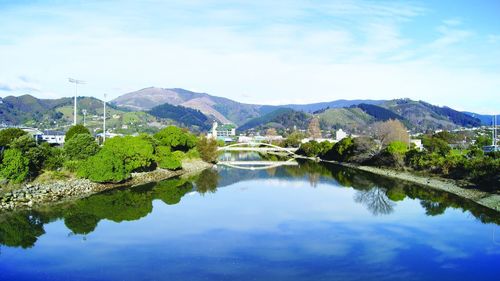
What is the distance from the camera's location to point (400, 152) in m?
36.3

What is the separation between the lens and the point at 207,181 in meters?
31.6

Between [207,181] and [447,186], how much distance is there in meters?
14.9

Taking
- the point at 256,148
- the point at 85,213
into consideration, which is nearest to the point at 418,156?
the point at 85,213

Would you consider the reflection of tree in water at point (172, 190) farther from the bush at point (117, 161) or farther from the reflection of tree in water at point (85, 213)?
the bush at point (117, 161)

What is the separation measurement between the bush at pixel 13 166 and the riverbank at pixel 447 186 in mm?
19703

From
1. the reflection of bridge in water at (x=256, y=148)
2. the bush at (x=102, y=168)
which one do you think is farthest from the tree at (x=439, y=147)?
the reflection of bridge in water at (x=256, y=148)

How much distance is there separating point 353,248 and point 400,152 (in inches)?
972

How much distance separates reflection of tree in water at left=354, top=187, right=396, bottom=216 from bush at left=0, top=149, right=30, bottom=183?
49.2 ft

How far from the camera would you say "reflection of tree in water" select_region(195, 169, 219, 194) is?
27394mm

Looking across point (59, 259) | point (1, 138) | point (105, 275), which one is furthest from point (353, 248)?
point (1, 138)

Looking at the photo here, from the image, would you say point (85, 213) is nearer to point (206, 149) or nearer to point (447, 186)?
point (447, 186)

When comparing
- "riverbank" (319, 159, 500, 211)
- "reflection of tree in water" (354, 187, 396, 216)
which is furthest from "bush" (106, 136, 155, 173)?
"riverbank" (319, 159, 500, 211)

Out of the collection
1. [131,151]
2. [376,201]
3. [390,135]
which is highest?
[390,135]

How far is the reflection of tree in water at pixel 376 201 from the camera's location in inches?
796
